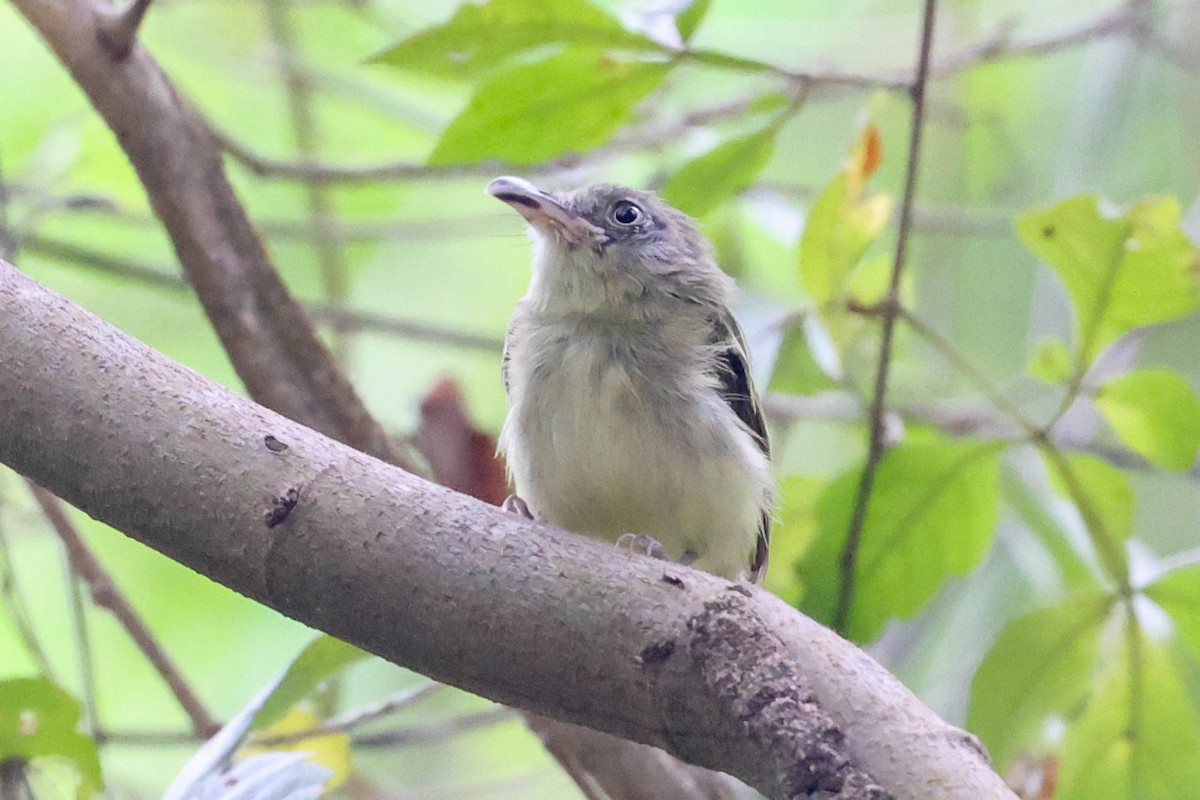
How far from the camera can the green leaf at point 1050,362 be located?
2652 millimetres

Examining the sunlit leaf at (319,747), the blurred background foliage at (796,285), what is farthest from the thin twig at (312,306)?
the sunlit leaf at (319,747)

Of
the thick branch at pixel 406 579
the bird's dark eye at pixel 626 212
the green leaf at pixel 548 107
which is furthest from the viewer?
the bird's dark eye at pixel 626 212

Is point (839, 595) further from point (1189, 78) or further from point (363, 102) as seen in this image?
point (1189, 78)

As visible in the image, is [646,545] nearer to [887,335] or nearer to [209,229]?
[887,335]

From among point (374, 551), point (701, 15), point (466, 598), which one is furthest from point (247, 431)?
point (701, 15)

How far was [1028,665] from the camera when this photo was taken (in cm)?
271

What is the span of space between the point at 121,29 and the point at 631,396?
4.02 feet

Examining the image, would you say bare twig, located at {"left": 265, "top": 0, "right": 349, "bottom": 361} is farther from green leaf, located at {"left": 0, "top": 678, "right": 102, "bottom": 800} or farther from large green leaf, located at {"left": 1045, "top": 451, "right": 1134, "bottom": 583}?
large green leaf, located at {"left": 1045, "top": 451, "right": 1134, "bottom": 583}

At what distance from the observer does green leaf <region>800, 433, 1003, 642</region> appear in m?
2.81

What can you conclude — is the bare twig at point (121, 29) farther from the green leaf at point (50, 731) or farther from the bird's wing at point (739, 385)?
the bird's wing at point (739, 385)

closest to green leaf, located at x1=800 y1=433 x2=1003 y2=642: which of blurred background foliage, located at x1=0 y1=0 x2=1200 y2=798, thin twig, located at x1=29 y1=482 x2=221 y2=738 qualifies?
blurred background foliage, located at x1=0 y1=0 x2=1200 y2=798

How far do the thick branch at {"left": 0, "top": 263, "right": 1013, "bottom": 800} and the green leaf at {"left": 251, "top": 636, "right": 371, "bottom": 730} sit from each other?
1.97 feet

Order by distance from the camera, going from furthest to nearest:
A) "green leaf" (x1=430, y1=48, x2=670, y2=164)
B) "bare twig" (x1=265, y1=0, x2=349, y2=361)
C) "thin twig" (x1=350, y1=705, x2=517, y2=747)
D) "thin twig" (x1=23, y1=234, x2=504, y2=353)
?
"bare twig" (x1=265, y1=0, x2=349, y2=361)
"thin twig" (x1=23, y1=234, x2=504, y2=353)
"thin twig" (x1=350, y1=705, x2=517, y2=747)
"green leaf" (x1=430, y1=48, x2=670, y2=164)

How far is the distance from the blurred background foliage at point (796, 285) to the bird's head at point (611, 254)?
16 centimetres
